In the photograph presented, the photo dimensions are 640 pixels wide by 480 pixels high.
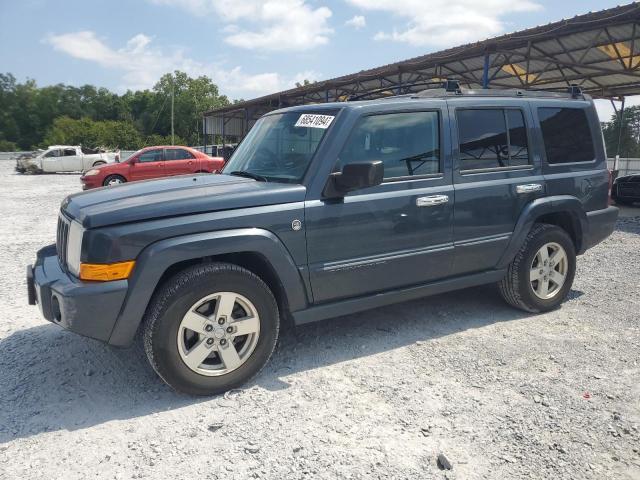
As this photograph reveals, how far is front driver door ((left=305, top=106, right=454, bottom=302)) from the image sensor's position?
11.1ft

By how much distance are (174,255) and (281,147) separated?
132cm

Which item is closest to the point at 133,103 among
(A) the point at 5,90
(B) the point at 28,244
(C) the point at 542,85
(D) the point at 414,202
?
(A) the point at 5,90

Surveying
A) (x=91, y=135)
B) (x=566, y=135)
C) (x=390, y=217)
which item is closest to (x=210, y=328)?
(x=390, y=217)

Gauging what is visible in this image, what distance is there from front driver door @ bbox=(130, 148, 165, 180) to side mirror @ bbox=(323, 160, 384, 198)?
14196 millimetres

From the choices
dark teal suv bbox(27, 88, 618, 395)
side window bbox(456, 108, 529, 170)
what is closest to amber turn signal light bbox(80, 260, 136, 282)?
dark teal suv bbox(27, 88, 618, 395)

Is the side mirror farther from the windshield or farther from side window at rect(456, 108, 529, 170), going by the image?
side window at rect(456, 108, 529, 170)

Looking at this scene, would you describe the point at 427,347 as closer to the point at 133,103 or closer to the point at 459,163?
the point at 459,163

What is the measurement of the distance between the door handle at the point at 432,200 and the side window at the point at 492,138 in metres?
0.34

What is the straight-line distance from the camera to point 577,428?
2.74 metres

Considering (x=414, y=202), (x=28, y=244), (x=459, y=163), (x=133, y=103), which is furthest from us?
(x=133, y=103)

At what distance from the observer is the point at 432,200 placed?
3.73 metres

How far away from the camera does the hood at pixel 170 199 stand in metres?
2.86

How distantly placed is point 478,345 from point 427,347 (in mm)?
412

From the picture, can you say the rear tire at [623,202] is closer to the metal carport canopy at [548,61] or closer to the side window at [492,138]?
the metal carport canopy at [548,61]
